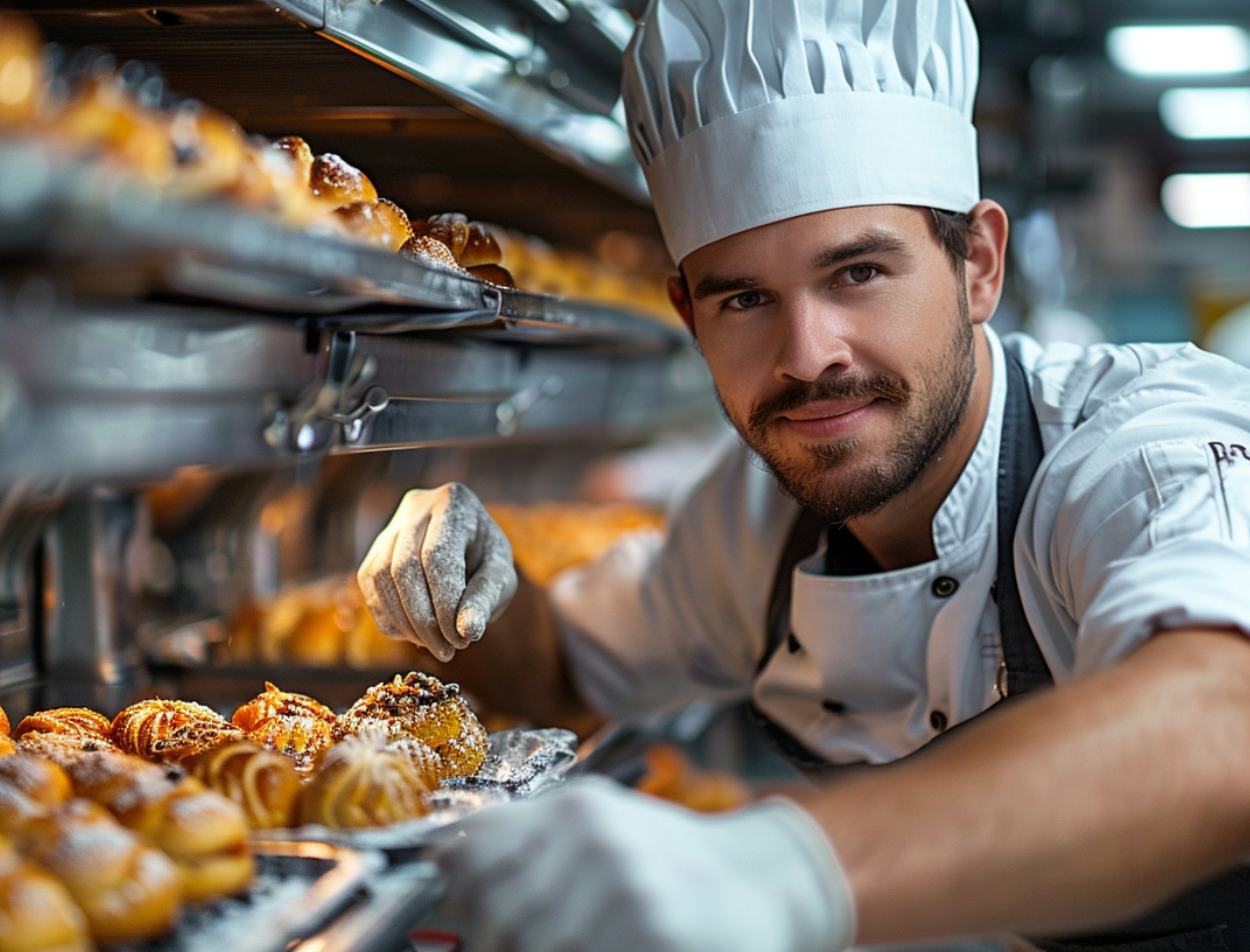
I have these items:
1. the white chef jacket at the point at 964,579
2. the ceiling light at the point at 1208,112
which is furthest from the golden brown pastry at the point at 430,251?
the ceiling light at the point at 1208,112

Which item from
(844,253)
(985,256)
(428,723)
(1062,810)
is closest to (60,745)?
(428,723)

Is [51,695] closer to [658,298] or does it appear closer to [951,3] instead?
[951,3]

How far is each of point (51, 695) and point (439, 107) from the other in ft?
3.15

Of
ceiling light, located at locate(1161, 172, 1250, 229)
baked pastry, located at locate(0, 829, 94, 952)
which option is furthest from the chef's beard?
ceiling light, located at locate(1161, 172, 1250, 229)

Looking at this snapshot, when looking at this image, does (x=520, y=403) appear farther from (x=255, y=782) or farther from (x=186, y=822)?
(x=186, y=822)

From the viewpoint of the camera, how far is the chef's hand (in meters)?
1.31

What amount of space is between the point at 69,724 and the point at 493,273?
27.9 inches

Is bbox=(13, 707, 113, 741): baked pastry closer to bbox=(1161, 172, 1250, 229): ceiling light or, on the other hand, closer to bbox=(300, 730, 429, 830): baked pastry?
bbox=(300, 730, 429, 830): baked pastry

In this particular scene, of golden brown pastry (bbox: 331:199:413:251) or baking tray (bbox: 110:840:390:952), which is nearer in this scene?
baking tray (bbox: 110:840:390:952)

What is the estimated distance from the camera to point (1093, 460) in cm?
134

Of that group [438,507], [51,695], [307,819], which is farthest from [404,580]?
[51,695]

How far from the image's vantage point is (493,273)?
4.69ft

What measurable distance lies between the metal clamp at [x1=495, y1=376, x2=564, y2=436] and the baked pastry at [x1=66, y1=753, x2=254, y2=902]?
0.90 metres

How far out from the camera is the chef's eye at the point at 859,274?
56.7 inches
